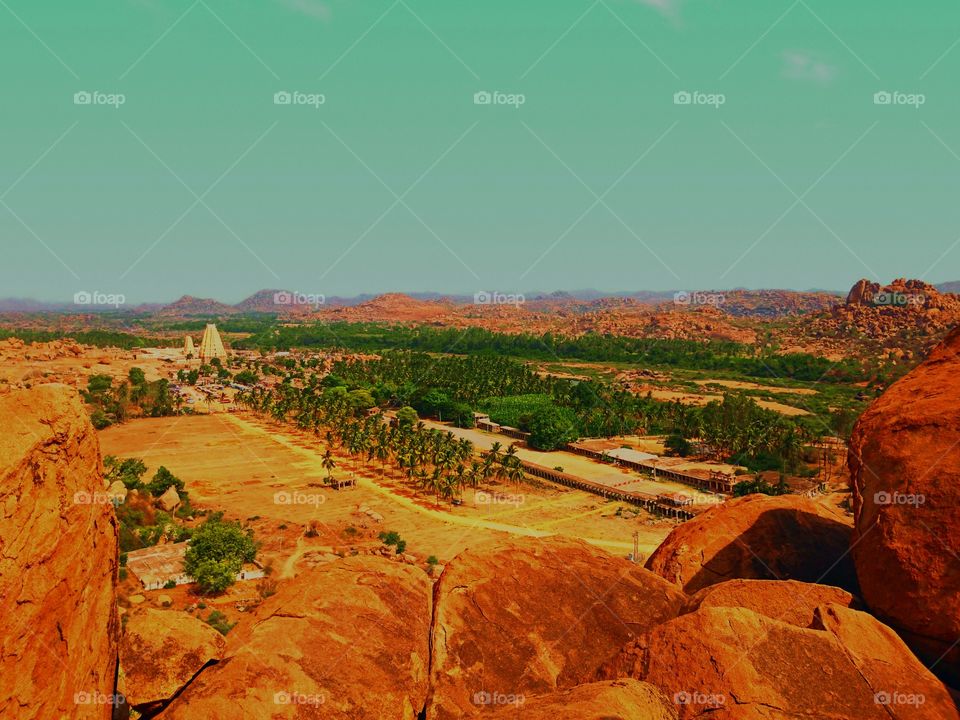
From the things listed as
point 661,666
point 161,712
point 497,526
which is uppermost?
point 661,666

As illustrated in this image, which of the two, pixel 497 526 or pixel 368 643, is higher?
pixel 368 643

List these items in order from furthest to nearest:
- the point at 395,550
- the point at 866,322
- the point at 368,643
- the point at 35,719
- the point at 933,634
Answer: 1. the point at 866,322
2. the point at 395,550
3. the point at 933,634
4. the point at 368,643
5. the point at 35,719

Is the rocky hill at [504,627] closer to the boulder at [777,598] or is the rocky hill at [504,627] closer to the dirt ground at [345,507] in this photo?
the boulder at [777,598]

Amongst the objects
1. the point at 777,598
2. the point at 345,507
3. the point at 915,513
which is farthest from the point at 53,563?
the point at 345,507

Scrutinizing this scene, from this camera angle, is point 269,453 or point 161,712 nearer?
point 161,712

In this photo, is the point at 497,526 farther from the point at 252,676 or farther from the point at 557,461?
the point at 252,676

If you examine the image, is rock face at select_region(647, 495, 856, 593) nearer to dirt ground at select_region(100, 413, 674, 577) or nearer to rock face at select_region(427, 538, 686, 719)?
rock face at select_region(427, 538, 686, 719)

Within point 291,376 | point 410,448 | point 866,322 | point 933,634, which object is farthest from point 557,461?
point 866,322

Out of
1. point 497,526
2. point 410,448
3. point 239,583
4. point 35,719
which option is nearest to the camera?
point 35,719
